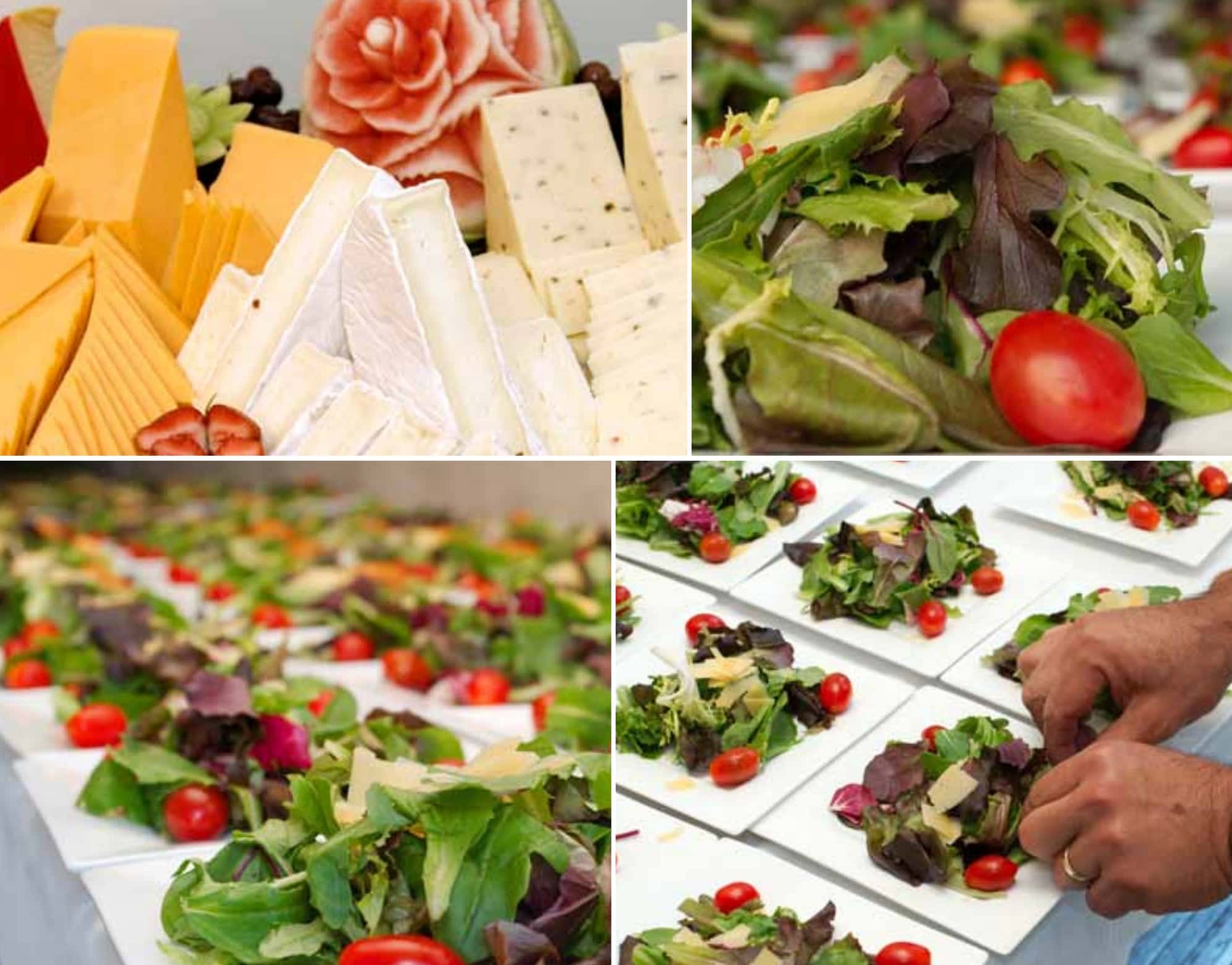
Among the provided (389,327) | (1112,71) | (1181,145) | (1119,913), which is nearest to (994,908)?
(1119,913)

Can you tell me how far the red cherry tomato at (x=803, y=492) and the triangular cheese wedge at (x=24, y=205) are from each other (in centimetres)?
69

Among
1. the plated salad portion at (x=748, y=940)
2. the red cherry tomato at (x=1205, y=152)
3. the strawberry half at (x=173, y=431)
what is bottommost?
the red cherry tomato at (x=1205, y=152)

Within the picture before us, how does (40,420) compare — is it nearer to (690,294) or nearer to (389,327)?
(389,327)

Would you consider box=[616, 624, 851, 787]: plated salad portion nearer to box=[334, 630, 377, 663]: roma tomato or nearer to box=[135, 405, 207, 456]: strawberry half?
box=[135, 405, 207, 456]: strawberry half

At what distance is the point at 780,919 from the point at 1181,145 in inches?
73.9

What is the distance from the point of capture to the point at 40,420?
1218mm

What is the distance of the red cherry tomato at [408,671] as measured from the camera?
5.93 feet

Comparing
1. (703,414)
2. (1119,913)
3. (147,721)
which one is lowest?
(147,721)

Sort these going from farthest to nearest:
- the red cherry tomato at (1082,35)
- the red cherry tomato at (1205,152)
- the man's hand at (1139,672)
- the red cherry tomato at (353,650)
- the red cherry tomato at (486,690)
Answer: the red cherry tomato at (1082,35)
the red cherry tomato at (1205,152)
the red cherry tomato at (353,650)
the red cherry tomato at (486,690)
the man's hand at (1139,672)

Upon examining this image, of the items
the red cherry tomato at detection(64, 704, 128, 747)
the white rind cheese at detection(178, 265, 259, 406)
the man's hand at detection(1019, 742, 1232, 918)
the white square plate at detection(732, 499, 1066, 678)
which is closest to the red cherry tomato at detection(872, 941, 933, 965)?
the man's hand at detection(1019, 742, 1232, 918)

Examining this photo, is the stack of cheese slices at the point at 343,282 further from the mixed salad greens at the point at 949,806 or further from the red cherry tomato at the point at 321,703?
the red cherry tomato at the point at 321,703

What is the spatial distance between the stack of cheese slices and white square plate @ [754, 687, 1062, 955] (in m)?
0.27

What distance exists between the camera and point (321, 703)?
5.60 ft

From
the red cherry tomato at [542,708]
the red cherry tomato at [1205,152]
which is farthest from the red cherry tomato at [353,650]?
the red cherry tomato at [1205,152]
